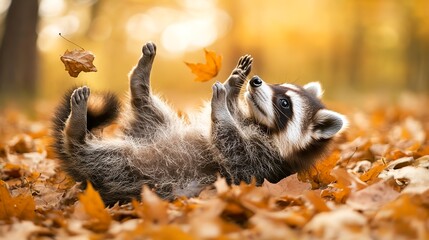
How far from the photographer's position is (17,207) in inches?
139

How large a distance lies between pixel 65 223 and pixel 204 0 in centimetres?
3004

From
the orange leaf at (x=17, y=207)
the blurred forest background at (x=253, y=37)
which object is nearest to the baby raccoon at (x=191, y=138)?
the orange leaf at (x=17, y=207)

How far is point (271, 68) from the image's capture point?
137 ft

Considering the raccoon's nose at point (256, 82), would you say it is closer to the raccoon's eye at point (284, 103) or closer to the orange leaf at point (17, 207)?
the raccoon's eye at point (284, 103)

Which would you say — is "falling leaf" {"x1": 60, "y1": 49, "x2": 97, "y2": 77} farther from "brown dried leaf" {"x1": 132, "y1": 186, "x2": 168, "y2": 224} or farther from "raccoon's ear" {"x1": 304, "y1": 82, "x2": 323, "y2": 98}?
"raccoon's ear" {"x1": 304, "y1": 82, "x2": 323, "y2": 98}

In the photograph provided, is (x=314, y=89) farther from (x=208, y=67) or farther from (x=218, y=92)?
(x=218, y=92)

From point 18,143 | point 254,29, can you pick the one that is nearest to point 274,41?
point 254,29

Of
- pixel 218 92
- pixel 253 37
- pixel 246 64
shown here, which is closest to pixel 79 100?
pixel 218 92

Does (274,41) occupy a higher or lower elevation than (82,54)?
higher

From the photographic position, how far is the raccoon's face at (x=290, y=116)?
4938 mm

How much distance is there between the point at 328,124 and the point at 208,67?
1.22 metres

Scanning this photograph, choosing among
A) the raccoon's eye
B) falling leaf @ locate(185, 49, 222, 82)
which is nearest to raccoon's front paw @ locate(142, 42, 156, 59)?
falling leaf @ locate(185, 49, 222, 82)

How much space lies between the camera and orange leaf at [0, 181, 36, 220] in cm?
351

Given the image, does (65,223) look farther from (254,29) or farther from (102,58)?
(102,58)
